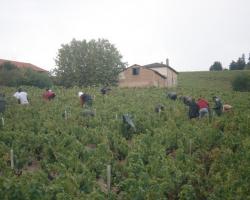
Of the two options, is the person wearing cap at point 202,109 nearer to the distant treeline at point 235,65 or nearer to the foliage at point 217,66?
the distant treeline at point 235,65

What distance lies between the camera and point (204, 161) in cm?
1270

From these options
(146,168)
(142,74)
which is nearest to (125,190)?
(146,168)

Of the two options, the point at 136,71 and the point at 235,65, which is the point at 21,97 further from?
the point at 235,65

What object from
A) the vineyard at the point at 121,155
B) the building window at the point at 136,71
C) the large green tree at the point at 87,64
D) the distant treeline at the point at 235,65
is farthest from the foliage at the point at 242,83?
the distant treeline at the point at 235,65

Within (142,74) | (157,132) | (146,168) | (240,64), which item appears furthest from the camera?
(240,64)

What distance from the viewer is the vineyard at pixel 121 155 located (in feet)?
31.4

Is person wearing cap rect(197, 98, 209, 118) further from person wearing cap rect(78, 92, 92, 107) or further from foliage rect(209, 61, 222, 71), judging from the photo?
foliage rect(209, 61, 222, 71)

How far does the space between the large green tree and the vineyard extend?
1143 inches

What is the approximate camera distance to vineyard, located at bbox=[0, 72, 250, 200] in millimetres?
9586

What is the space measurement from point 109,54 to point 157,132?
124 ft

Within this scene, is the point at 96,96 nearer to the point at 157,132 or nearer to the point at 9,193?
the point at 157,132

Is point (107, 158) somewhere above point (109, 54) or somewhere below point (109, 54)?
below

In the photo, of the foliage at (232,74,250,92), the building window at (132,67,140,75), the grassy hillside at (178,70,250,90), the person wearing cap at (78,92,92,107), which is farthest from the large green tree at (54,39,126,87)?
the person wearing cap at (78,92,92,107)

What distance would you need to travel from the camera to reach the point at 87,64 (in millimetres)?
51875
